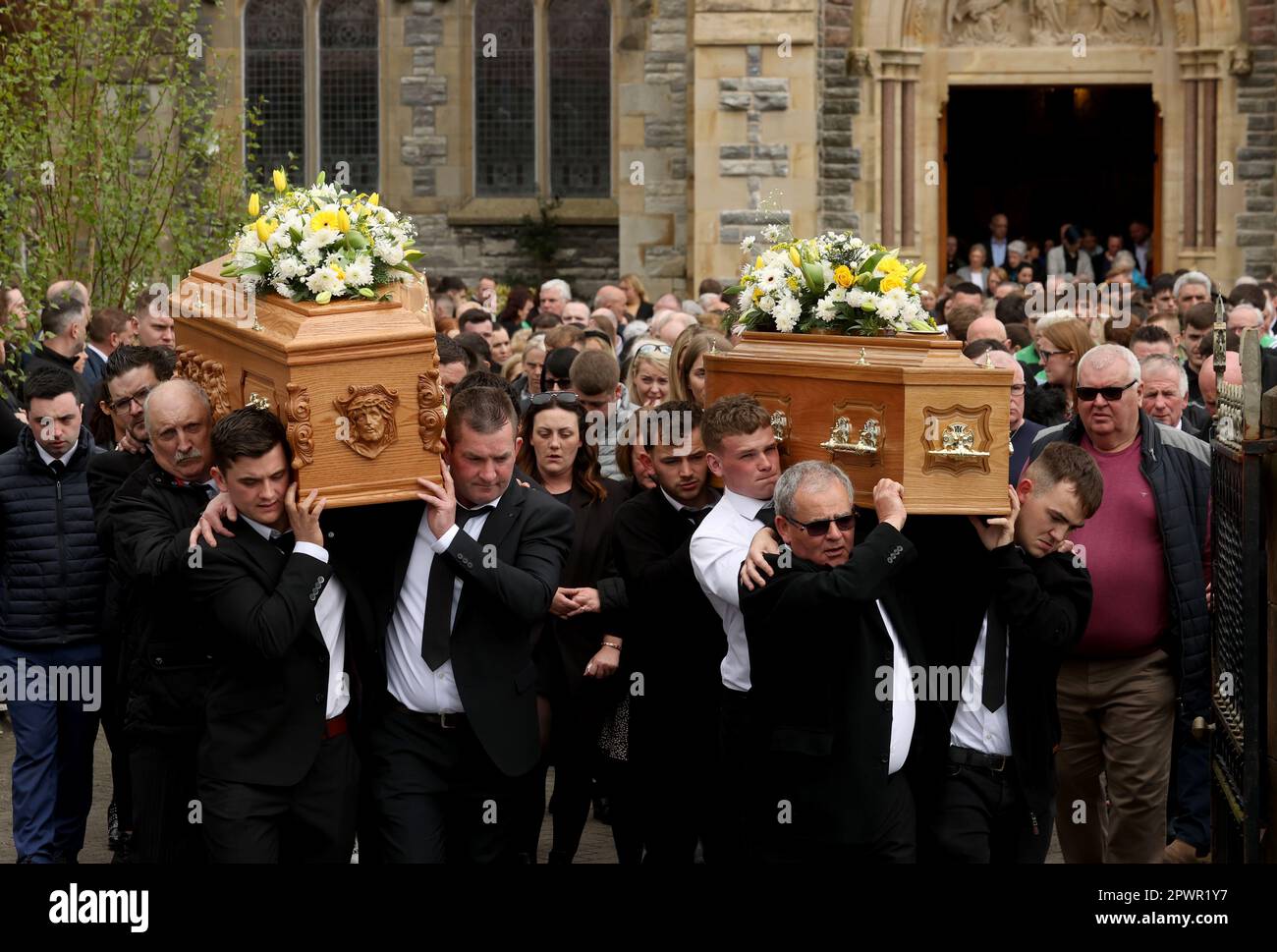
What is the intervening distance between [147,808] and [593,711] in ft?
6.29

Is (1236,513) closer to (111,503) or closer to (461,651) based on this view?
(461,651)

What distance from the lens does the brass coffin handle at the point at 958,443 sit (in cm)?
564

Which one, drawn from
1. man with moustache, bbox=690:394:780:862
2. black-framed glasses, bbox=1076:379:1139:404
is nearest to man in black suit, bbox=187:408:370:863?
man with moustache, bbox=690:394:780:862

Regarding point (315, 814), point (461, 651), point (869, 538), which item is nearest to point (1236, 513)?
point (869, 538)

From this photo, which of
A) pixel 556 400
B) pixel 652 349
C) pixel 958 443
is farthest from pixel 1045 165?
pixel 958 443

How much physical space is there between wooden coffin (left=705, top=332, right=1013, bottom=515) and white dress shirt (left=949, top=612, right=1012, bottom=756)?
0.48m

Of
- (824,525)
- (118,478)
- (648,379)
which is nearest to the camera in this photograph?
(824,525)

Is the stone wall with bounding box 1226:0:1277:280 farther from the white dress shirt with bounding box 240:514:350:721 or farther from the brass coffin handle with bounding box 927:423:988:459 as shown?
the white dress shirt with bounding box 240:514:350:721

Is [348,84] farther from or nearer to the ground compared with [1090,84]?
farther from the ground

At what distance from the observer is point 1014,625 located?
5.82 meters

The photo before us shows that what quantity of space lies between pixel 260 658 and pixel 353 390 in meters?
0.84

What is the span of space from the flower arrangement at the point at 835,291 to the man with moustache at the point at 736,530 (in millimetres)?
367

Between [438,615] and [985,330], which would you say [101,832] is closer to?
[438,615]

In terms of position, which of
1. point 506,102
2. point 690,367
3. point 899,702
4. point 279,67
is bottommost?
point 899,702
